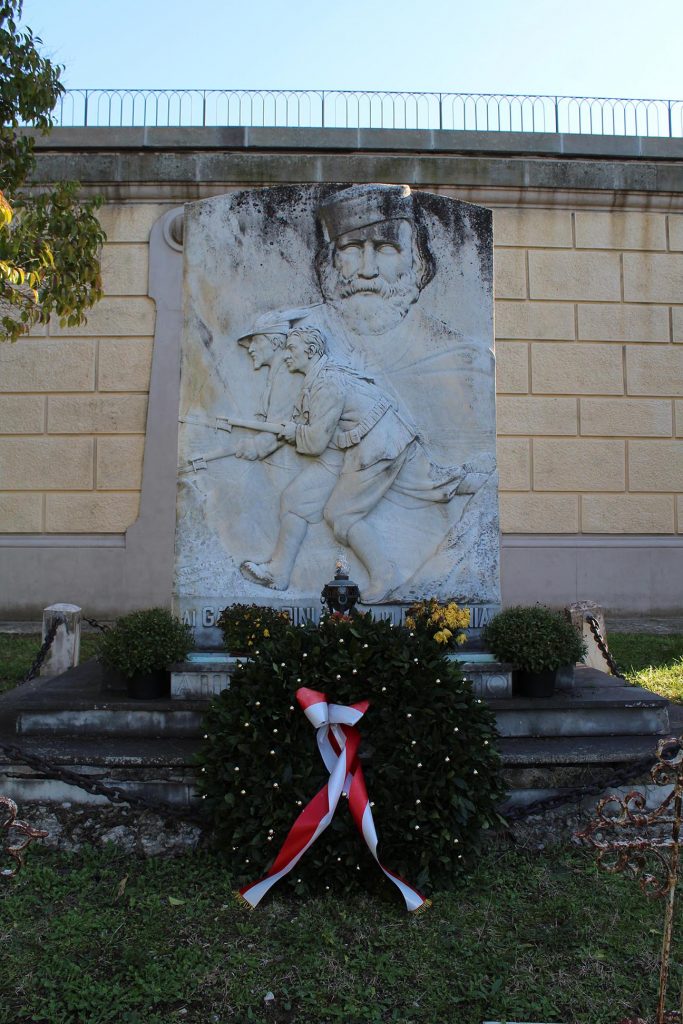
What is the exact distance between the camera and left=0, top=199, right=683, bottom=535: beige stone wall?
10680 millimetres

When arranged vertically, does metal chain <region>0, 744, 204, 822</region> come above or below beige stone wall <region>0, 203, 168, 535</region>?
below

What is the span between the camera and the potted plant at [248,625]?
4948mm

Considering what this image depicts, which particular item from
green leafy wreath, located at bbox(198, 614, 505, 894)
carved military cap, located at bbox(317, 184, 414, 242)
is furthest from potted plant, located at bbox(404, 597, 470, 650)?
carved military cap, located at bbox(317, 184, 414, 242)

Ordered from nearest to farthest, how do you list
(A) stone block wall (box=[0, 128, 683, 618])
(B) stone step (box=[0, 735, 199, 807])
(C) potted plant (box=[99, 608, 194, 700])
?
(B) stone step (box=[0, 735, 199, 807])
(C) potted plant (box=[99, 608, 194, 700])
(A) stone block wall (box=[0, 128, 683, 618])


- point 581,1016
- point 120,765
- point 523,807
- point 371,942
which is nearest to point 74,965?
point 371,942

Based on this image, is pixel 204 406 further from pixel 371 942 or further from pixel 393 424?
pixel 371 942

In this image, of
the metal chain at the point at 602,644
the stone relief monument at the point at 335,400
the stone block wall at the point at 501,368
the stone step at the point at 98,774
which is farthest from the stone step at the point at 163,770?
the stone block wall at the point at 501,368

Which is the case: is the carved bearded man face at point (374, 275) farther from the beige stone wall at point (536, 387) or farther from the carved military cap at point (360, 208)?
the beige stone wall at point (536, 387)

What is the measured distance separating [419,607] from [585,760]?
48.8 inches

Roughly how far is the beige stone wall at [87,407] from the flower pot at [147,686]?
19.3 ft

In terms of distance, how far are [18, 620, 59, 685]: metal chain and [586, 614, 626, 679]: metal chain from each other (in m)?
4.23

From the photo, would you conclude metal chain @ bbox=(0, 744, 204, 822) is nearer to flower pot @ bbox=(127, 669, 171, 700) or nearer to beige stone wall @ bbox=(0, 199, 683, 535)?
flower pot @ bbox=(127, 669, 171, 700)

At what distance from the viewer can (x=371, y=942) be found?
3.31 meters

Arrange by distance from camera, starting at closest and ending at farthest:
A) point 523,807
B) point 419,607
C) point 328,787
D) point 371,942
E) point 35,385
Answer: point 371,942 < point 328,787 < point 523,807 < point 419,607 < point 35,385
